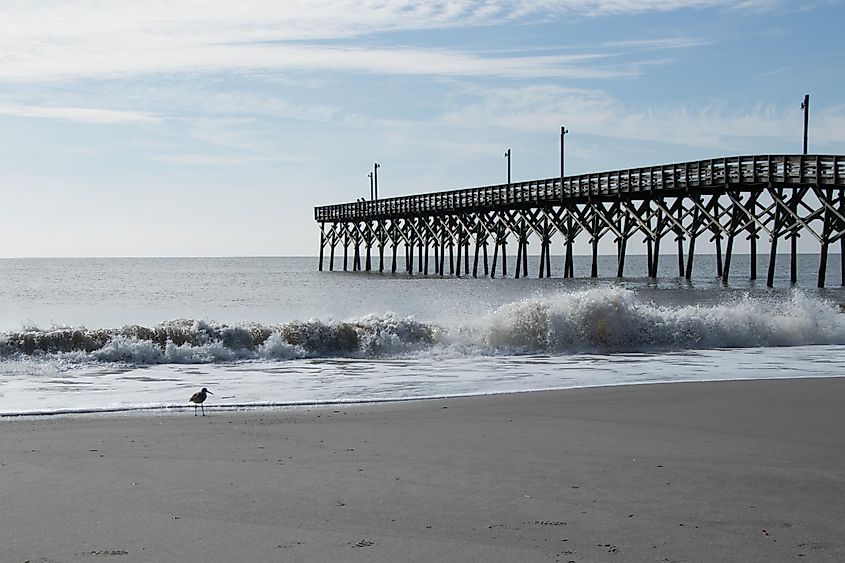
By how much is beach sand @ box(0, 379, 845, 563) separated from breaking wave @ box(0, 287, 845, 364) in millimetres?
6011

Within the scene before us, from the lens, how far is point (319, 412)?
25.4 feet

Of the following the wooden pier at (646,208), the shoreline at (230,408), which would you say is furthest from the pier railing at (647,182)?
the shoreline at (230,408)

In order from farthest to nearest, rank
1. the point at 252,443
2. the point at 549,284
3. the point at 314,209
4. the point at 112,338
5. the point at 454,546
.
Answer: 1. the point at 314,209
2. the point at 549,284
3. the point at 112,338
4. the point at 252,443
5. the point at 454,546

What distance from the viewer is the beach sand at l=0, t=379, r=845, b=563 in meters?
4.00

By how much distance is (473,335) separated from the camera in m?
15.0

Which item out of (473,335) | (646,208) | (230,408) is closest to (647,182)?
(646,208)

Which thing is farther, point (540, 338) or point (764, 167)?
point (764, 167)

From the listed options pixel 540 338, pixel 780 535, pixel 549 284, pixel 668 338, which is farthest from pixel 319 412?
pixel 549 284

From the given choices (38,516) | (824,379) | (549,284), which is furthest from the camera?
(549,284)

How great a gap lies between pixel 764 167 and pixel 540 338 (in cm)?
1575

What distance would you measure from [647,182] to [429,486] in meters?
29.1

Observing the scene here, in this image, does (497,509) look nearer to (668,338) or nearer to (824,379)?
(824,379)

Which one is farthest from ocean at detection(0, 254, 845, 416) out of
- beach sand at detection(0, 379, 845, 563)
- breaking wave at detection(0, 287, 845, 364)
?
beach sand at detection(0, 379, 845, 563)

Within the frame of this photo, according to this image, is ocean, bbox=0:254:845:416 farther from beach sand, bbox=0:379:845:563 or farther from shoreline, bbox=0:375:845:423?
beach sand, bbox=0:379:845:563
